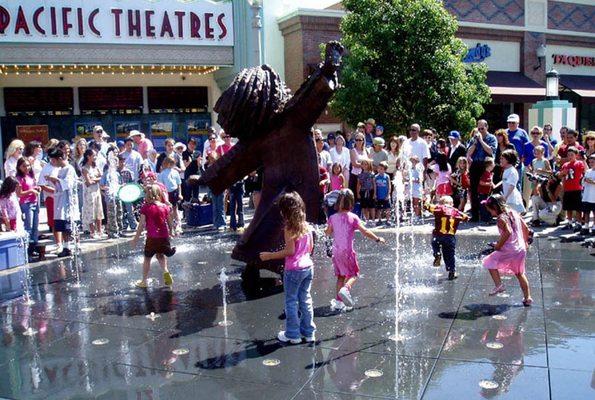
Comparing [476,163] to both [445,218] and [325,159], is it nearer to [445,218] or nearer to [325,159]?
[325,159]

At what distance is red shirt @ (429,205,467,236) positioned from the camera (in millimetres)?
7340

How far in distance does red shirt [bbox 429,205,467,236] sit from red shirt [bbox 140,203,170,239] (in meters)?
3.15

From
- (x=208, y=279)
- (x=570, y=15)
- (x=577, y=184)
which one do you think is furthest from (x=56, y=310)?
(x=570, y=15)

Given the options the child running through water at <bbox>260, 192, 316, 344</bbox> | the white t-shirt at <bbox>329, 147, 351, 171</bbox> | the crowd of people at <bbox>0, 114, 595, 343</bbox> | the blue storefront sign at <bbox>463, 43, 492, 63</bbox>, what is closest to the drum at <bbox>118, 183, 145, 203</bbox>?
the crowd of people at <bbox>0, 114, 595, 343</bbox>

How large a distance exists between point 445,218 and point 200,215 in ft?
20.5

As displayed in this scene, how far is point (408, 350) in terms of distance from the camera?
524 centimetres

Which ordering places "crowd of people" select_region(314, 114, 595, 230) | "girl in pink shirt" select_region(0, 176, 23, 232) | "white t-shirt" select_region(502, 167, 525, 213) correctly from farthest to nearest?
"crowd of people" select_region(314, 114, 595, 230) < "white t-shirt" select_region(502, 167, 525, 213) < "girl in pink shirt" select_region(0, 176, 23, 232)

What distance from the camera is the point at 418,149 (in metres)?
12.7

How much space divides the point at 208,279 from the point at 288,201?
2923 mm

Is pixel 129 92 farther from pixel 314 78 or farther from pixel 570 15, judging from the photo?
pixel 570 15

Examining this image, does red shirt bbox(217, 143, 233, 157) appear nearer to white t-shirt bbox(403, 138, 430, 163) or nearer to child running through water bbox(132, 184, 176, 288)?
white t-shirt bbox(403, 138, 430, 163)

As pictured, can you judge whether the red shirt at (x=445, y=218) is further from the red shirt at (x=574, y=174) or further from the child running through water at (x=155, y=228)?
the red shirt at (x=574, y=174)

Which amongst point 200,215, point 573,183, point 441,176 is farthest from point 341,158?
point 573,183

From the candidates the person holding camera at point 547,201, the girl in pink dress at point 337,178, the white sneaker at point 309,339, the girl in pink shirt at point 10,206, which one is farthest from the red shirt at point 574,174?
the girl in pink shirt at point 10,206
